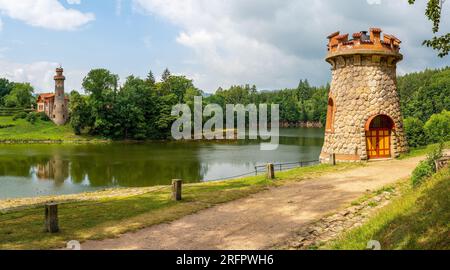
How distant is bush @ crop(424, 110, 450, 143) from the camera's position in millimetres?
40688

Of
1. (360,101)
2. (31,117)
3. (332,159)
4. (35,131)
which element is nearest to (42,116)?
(31,117)

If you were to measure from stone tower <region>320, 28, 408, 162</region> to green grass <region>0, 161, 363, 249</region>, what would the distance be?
10055mm

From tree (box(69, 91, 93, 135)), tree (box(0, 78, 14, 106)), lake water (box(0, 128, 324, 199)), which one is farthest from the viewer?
tree (box(0, 78, 14, 106))

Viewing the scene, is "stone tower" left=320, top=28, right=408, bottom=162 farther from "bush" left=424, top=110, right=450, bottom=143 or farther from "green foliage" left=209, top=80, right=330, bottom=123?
"green foliage" left=209, top=80, right=330, bottom=123

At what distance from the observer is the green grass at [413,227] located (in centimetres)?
730

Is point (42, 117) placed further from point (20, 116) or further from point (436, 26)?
point (436, 26)

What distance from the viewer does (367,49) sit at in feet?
82.7

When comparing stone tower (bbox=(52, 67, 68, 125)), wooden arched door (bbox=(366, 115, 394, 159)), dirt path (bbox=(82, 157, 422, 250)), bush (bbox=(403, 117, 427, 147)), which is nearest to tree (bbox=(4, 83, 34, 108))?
stone tower (bbox=(52, 67, 68, 125))

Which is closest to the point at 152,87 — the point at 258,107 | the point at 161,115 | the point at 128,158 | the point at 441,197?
the point at 161,115

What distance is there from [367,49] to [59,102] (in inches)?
2969

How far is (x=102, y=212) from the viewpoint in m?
13.6

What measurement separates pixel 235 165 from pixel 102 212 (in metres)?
25.9

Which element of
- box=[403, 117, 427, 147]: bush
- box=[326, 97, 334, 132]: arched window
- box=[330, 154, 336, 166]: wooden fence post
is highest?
box=[326, 97, 334, 132]: arched window

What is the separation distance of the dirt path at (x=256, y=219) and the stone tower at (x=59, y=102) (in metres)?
77.5
